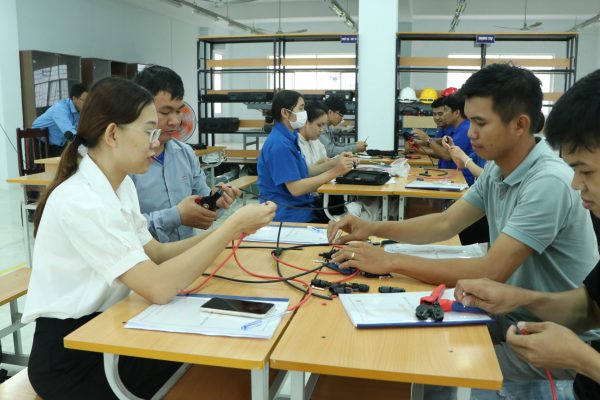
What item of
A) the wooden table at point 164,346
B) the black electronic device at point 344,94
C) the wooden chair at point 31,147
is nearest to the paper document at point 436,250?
the wooden table at point 164,346

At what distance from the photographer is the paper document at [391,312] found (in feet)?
4.13

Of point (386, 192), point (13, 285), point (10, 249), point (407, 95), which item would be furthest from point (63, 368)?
point (407, 95)

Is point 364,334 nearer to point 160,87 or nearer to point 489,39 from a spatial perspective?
point 160,87

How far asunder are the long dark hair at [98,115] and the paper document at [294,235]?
2.56 feet

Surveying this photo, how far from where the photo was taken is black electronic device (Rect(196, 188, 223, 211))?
2.09 meters

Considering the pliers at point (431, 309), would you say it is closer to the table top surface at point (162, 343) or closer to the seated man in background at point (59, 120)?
the table top surface at point (162, 343)

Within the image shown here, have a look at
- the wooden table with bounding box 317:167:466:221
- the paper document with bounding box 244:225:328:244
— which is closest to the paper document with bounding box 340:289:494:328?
the paper document with bounding box 244:225:328:244

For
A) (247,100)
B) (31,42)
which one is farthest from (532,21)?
(31,42)

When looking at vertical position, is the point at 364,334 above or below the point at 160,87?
below

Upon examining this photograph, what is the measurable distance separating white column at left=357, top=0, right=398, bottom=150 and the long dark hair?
17.6ft

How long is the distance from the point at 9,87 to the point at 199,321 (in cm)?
798

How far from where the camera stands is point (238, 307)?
1331 mm

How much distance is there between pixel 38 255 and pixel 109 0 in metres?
10.3

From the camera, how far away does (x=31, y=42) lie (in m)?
8.42
